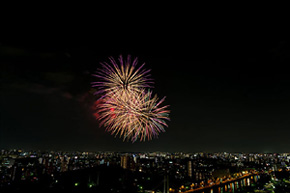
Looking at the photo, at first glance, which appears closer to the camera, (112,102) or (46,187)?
(112,102)

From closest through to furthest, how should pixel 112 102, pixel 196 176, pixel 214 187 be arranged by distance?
pixel 112 102
pixel 214 187
pixel 196 176

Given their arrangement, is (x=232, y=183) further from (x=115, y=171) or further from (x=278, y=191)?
(x=115, y=171)

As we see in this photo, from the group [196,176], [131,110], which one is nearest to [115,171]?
[196,176]

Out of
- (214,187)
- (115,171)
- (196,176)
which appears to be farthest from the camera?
(196,176)

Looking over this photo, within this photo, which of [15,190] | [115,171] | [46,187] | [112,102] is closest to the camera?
[112,102]

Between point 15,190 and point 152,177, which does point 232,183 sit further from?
point 15,190

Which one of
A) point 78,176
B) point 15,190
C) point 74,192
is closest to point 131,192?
point 74,192

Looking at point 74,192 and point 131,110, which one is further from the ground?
point 131,110

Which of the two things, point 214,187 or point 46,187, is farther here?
point 214,187

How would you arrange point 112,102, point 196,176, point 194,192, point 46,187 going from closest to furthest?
point 112,102 < point 46,187 < point 194,192 < point 196,176
